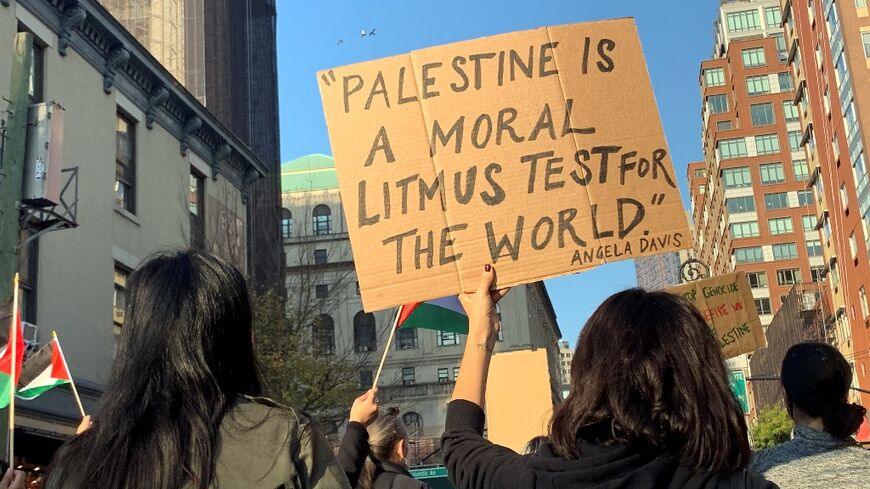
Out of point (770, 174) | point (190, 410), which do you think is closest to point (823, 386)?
point (190, 410)

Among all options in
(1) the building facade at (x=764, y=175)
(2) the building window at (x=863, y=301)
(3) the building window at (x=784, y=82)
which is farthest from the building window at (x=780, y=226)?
(2) the building window at (x=863, y=301)

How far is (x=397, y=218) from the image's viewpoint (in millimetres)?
3836

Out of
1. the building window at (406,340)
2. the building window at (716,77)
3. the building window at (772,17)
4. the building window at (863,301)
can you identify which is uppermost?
the building window at (772,17)

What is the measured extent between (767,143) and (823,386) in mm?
88713

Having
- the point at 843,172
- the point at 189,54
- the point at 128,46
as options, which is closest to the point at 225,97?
the point at 189,54

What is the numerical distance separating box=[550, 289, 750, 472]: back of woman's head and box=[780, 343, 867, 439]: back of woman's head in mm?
1347

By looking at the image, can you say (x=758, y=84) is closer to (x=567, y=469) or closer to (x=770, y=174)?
(x=770, y=174)

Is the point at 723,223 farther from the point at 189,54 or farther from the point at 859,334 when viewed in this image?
the point at 189,54

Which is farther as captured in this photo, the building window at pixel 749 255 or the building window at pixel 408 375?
the building window at pixel 749 255

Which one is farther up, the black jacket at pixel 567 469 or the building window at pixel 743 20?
the building window at pixel 743 20

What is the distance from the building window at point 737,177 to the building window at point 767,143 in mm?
2009

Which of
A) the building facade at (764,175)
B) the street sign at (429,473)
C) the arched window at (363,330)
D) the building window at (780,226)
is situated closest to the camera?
the street sign at (429,473)

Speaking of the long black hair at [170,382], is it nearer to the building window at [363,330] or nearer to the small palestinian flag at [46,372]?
the small palestinian flag at [46,372]

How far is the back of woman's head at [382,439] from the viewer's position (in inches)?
182
